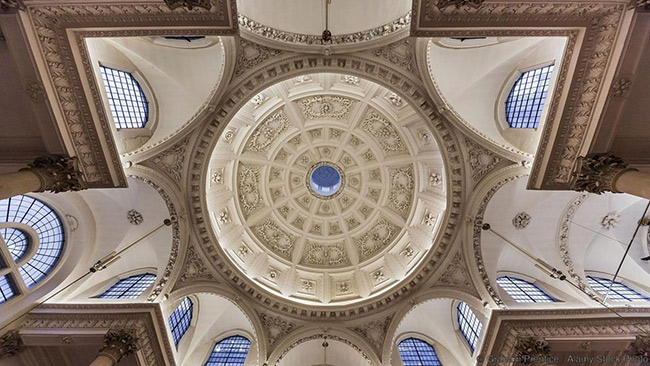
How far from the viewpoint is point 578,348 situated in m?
11.8

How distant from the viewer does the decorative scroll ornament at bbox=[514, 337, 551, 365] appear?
11.1m

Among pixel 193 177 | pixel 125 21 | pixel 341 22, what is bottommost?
pixel 193 177

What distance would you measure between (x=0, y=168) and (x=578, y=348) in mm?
23170

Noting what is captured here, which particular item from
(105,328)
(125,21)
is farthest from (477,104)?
(105,328)

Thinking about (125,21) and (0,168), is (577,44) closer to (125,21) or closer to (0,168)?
(125,21)

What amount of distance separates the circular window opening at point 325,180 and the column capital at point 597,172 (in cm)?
1656

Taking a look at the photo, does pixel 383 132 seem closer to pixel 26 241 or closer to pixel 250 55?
pixel 250 55

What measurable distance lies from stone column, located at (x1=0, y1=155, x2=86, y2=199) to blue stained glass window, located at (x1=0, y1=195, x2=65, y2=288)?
261 inches

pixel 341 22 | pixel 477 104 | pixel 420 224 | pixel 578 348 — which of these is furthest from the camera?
pixel 420 224

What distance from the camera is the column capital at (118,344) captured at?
1106 cm

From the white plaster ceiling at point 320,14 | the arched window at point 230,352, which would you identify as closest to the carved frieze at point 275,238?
the arched window at point 230,352

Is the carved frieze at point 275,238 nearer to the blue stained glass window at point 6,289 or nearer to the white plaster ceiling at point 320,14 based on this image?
the blue stained glass window at point 6,289

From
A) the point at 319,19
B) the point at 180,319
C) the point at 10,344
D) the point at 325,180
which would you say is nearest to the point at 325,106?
the point at 325,180

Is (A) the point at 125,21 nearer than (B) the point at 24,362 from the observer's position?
Yes
